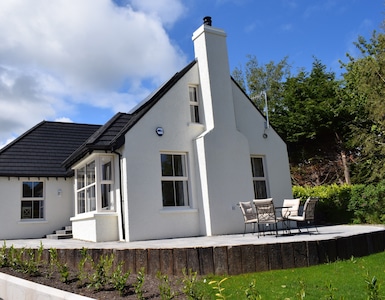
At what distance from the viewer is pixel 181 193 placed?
11758 millimetres

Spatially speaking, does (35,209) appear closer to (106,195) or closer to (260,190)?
(106,195)

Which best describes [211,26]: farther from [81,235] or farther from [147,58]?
[81,235]

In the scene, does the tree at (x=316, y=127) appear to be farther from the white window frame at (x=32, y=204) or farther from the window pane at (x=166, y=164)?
the white window frame at (x=32, y=204)

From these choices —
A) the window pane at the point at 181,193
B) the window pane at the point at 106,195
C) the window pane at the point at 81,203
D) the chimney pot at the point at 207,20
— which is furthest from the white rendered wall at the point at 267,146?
the window pane at the point at 81,203

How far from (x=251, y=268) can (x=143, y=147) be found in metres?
5.88

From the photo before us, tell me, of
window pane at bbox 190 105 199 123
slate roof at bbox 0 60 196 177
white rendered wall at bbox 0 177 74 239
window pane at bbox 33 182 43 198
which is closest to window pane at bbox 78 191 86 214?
slate roof at bbox 0 60 196 177

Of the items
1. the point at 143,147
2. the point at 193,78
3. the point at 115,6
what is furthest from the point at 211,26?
the point at 143,147

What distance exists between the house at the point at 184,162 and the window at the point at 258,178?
4 centimetres

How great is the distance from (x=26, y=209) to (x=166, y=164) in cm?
810

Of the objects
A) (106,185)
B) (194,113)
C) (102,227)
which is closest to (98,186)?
(106,185)

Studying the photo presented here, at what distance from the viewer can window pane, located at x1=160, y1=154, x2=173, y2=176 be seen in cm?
1155

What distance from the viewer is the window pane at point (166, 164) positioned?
11.5 meters

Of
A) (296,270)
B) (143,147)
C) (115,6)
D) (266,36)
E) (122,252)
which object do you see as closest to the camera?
(296,270)

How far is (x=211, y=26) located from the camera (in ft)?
42.3
